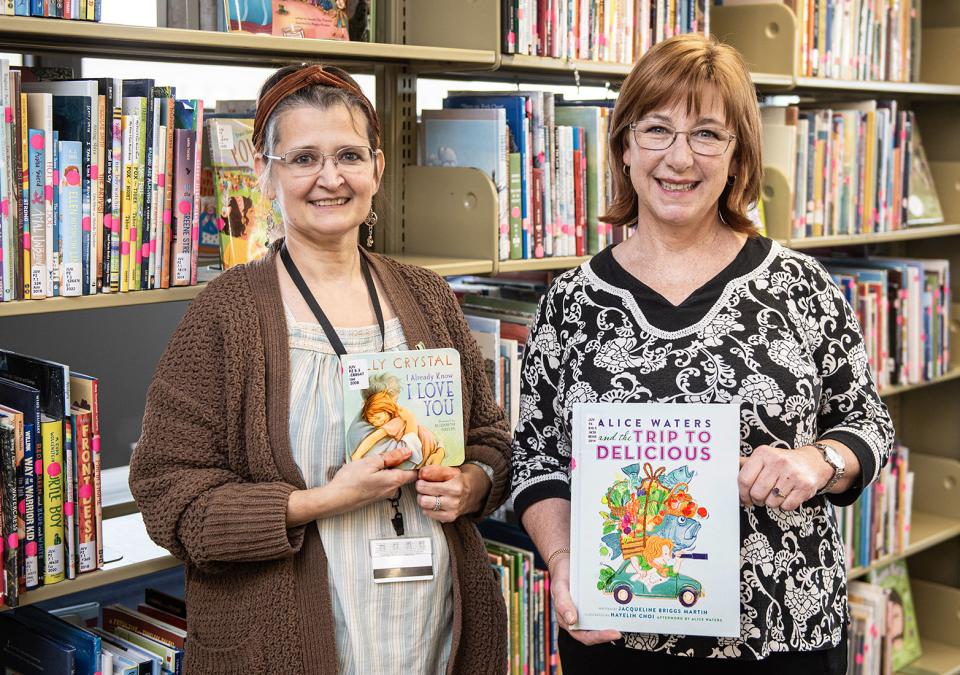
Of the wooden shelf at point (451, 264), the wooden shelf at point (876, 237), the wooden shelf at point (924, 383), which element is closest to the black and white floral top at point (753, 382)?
the wooden shelf at point (451, 264)

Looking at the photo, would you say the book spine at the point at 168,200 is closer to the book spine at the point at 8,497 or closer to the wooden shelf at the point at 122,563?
the book spine at the point at 8,497

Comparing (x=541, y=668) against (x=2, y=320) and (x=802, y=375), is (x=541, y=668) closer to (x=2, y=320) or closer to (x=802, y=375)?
(x=802, y=375)

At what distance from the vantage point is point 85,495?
182 cm

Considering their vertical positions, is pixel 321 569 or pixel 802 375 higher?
pixel 802 375

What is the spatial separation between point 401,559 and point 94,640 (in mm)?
568

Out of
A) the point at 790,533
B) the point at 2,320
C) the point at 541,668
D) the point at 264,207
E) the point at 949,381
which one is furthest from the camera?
the point at 949,381

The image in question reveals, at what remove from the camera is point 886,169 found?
348 centimetres

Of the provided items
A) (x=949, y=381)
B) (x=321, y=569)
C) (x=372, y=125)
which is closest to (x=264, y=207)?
(x=372, y=125)

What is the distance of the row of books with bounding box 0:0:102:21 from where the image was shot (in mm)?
1683

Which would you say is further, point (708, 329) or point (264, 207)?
point (264, 207)

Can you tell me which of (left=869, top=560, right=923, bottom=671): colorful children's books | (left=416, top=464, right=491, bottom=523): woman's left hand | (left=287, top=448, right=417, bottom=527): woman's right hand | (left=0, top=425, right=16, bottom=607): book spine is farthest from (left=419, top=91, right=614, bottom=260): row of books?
(left=869, top=560, right=923, bottom=671): colorful children's books

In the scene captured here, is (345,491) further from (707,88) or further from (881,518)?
(881,518)

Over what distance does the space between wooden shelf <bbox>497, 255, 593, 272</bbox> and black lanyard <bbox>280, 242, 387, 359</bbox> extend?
595 millimetres

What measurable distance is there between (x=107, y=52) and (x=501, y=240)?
2.89 feet
